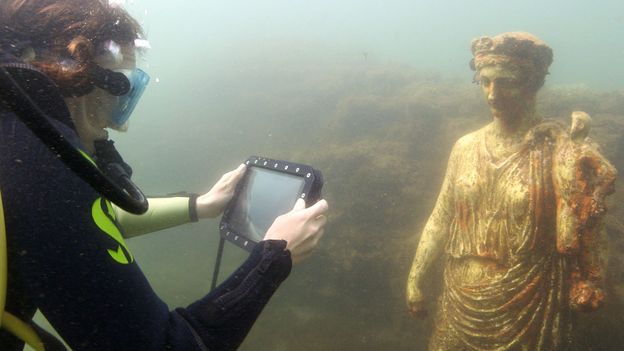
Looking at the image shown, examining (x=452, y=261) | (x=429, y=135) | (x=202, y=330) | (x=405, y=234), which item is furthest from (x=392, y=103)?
(x=202, y=330)

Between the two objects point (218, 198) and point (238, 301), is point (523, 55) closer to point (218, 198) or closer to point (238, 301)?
point (218, 198)

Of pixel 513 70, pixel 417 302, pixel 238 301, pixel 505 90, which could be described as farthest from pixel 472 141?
pixel 238 301

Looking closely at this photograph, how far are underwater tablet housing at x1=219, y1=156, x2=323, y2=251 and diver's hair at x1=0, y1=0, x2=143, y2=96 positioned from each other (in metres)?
1.06

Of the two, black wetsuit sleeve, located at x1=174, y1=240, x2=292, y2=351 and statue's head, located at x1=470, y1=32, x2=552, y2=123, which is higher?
statue's head, located at x1=470, y1=32, x2=552, y2=123

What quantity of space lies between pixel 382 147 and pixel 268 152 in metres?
6.24

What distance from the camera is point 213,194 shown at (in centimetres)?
271

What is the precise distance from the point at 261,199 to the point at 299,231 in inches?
28.3

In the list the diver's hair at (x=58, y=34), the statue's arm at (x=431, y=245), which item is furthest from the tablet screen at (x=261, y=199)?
the statue's arm at (x=431, y=245)

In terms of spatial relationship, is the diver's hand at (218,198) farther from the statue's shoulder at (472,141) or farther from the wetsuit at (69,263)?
the statue's shoulder at (472,141)

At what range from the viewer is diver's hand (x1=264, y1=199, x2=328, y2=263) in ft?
5.25

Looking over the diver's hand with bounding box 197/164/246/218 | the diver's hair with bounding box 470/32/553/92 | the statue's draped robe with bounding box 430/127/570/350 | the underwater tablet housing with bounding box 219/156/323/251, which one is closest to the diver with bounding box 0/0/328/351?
the underwater tablet housing with bounding box 219/156/323/251

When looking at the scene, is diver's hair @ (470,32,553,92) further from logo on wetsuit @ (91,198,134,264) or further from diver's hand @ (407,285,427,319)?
logo on wetsuit @ (91,198,134,264)

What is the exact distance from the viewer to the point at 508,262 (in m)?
2.88

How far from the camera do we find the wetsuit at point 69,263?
1025 mm
